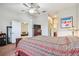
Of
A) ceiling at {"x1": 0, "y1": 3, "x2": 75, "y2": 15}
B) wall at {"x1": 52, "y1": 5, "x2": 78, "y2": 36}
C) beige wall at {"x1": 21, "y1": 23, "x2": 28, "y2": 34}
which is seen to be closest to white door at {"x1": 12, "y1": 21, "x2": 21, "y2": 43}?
beige wall at {"x1": 21, "y1": 23, "x2": 28, "y2": 34}

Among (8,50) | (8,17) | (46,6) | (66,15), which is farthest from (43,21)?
(8,50)

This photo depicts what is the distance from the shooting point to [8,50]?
1919 millimetres

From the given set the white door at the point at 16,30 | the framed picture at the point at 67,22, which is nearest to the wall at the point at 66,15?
the framed picture at the point at 67,22

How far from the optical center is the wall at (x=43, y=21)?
6.47ft

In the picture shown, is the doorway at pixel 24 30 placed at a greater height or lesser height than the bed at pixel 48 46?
greater

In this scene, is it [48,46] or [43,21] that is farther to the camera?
[43,21]

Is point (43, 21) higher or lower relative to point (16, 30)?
higher

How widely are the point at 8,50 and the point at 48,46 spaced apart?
0.56 m

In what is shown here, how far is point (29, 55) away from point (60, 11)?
2.51 feet

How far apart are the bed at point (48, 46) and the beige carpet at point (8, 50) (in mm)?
61

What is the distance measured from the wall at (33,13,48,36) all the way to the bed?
0.10 metres

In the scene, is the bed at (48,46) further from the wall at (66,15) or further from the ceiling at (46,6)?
the ceiling at (46,6)

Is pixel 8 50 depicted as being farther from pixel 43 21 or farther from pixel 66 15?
pixel 66 15

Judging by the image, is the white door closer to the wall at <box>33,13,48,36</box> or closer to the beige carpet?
the beige carpet
